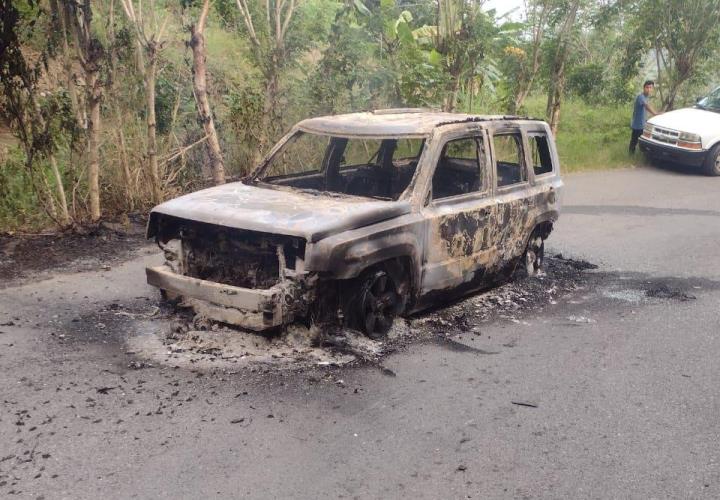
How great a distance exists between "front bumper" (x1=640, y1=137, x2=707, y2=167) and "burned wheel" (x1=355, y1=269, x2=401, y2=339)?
12.0 metres

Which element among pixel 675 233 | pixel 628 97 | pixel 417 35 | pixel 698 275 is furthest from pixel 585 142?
pixel 698 275

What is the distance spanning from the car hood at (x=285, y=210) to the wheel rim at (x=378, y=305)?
0.53 m

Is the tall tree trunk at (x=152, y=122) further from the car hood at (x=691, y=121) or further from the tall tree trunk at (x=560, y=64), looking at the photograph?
the car hood at (x=691, y=121)

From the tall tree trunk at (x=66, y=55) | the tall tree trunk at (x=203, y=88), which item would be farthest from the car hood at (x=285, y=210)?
the tall tree trunk at (x=203, y=88)

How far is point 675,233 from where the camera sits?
1010 centimetres

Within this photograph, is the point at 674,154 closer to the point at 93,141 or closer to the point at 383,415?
the point at 93,141

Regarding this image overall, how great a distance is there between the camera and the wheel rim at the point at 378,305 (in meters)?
5.43

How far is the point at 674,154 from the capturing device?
1549 centimetres

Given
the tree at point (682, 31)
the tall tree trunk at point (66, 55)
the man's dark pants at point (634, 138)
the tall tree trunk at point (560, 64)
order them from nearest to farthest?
1. the tall tree trunk at point (66, 55)
2. the tall tree trunk at point (560, 64)
3. the man's dark pants at point (634, 138)
4. the tree at point (682, 31)

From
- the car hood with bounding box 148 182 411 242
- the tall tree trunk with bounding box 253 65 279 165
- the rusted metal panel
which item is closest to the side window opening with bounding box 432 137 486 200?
the car hood with bounding box 148 182 411 242

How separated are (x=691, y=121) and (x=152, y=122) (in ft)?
39.8

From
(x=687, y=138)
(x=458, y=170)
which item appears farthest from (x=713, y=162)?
(x=458, y=170)

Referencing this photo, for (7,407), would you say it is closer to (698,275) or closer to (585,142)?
(698,275)

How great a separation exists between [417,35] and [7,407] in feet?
41.7
